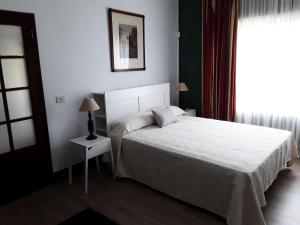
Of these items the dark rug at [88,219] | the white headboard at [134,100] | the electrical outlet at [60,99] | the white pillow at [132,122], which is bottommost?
the dark rug at [88,219]

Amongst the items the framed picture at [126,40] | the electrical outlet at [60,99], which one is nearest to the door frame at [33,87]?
the electrical outlet at [60,99]

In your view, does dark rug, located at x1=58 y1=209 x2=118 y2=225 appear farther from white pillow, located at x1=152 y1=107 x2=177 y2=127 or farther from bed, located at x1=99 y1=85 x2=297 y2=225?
white pillow, located at x1=152 y1=107 x2=177 y2=127

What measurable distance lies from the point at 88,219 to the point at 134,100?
1893 millimetres

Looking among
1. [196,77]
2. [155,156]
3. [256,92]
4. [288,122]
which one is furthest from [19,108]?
[288,122]

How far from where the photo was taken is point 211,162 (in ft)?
7.38

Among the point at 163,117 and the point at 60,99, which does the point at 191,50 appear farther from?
the point at 60,99

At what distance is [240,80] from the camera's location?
3.93 m

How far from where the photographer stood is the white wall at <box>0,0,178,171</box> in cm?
276

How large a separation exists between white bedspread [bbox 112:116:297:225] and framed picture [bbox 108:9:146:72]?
3.72 feet

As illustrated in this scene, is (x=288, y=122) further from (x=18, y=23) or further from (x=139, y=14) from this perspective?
(x=18, y=23)

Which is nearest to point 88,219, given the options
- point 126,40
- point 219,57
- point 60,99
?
point 60,99

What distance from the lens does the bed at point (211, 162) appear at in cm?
205

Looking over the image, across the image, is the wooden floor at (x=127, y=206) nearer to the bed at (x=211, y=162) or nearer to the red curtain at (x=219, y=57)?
the bed at (x=211, y=162)

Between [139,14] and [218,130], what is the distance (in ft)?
7.34
